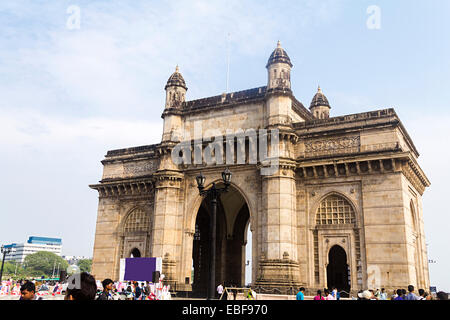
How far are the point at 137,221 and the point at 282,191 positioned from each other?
12878mm

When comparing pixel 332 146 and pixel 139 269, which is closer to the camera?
pixel 332 146

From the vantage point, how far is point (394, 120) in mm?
23906

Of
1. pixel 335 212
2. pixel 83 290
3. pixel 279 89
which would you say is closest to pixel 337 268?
pixel 335 212

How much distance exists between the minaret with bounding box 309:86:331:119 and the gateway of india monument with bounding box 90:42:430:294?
655 cm

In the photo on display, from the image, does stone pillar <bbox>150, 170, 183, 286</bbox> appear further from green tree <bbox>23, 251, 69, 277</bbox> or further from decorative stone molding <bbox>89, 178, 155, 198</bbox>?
green tree <bbox>23, 251, 69, 277</bbox>

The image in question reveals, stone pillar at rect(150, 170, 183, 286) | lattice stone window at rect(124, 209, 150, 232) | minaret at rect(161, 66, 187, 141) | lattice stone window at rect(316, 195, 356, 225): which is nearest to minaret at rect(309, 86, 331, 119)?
minaret at rect(161, 66, 187, 141)

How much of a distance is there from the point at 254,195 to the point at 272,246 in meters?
3.79

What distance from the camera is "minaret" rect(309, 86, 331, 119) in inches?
1443

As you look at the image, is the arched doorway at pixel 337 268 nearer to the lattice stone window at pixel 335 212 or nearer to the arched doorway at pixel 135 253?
the lattice stone window at pixel 335 212

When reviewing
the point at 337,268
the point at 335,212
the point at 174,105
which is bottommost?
the point at 337,268

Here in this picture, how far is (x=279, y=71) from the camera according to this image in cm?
2730

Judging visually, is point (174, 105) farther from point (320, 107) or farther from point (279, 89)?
point (320, 107)
